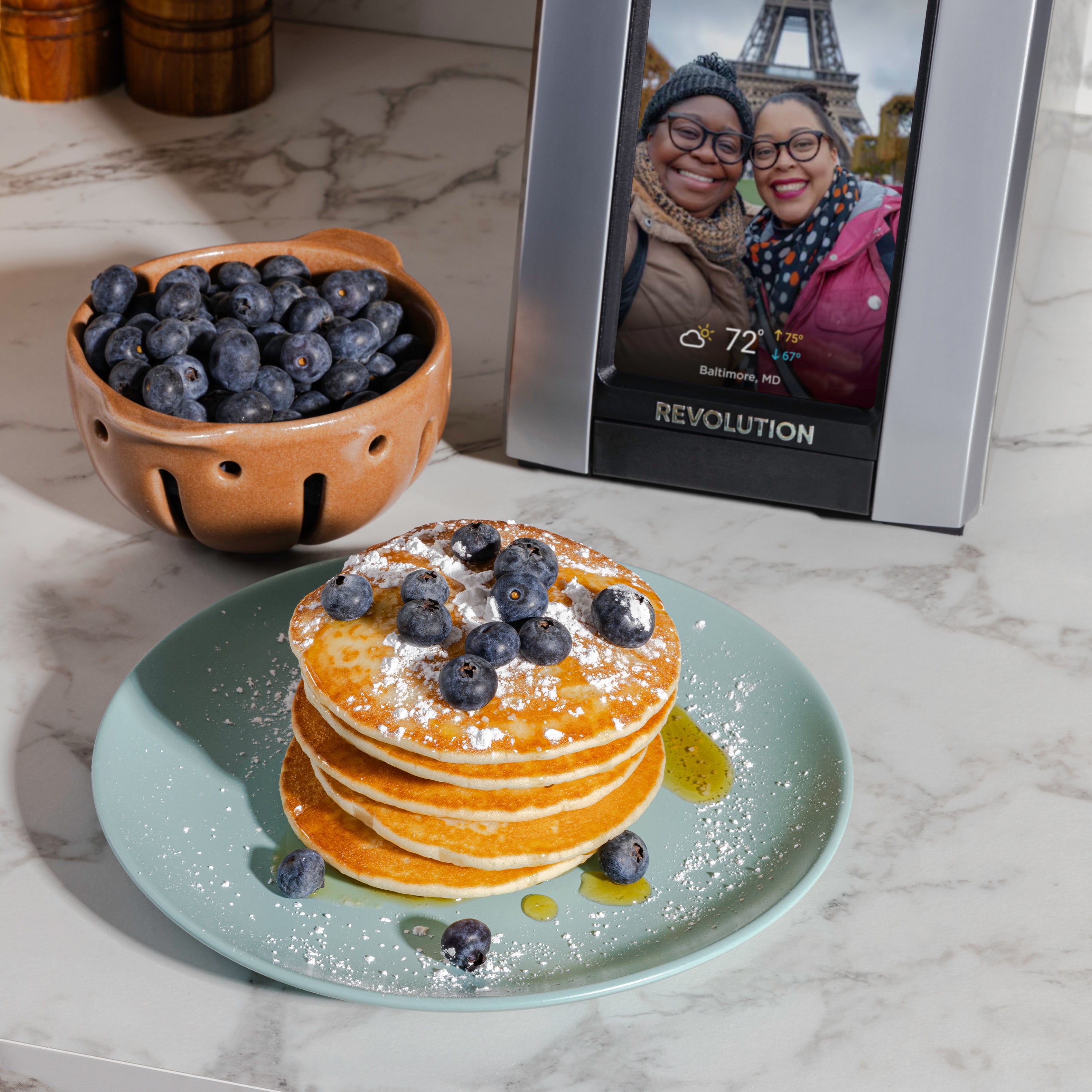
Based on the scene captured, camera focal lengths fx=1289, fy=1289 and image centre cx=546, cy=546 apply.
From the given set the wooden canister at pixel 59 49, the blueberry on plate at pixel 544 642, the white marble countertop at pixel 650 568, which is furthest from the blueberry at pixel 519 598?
the wooden canister at pixel 59 49

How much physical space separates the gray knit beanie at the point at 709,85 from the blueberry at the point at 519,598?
1.38ft

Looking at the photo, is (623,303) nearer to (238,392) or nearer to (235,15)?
(238,392)

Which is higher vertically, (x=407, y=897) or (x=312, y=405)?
(x=312, y=405)

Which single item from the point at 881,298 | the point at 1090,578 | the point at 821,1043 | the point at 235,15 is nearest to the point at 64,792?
the point at 821,1043

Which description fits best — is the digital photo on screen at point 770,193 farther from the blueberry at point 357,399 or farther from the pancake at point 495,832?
the pancake at point 495,832

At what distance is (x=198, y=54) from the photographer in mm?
1673

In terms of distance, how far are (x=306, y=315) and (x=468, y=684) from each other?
39cm

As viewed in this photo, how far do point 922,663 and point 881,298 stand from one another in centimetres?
28

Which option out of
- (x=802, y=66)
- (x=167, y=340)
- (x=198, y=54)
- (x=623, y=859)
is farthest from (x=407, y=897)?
(x=198, y=54)

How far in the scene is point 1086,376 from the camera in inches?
51.1

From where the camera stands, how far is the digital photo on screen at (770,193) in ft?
3.10

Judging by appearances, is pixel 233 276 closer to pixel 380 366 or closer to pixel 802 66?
pixel 380 366

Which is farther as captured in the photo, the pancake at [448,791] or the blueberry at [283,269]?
the blueberry at [283,269]

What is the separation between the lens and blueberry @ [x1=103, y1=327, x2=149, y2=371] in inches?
36.7
